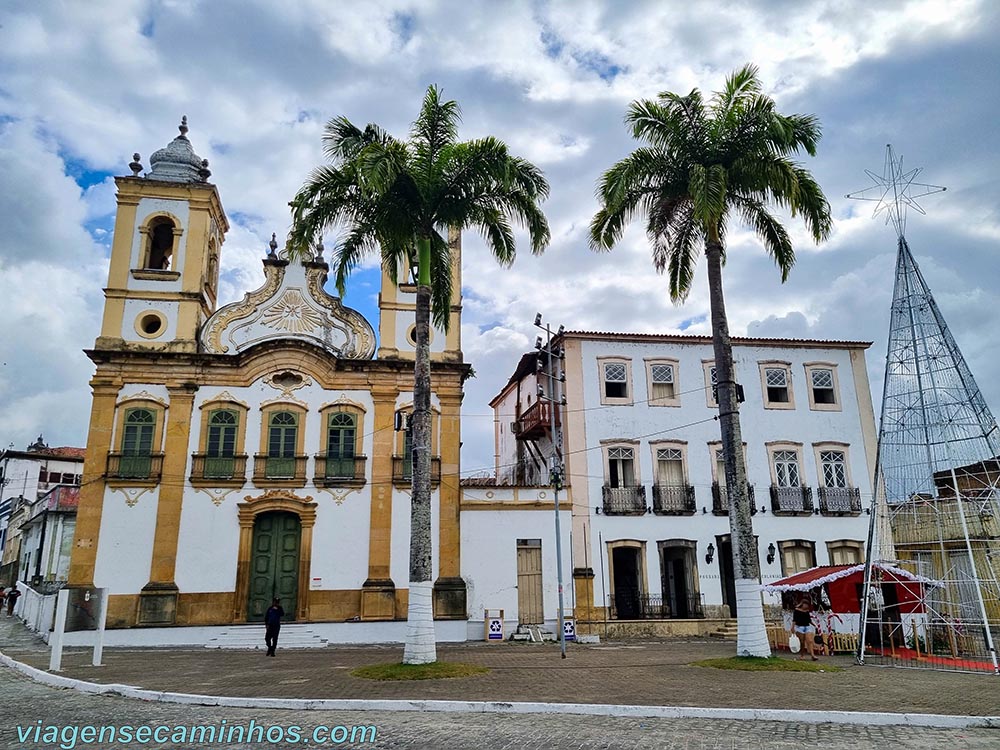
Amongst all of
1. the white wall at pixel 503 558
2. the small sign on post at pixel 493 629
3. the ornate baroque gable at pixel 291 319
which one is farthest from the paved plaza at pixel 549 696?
the ornate baroque gable at pixel 291 319

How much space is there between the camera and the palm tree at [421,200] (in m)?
15.8

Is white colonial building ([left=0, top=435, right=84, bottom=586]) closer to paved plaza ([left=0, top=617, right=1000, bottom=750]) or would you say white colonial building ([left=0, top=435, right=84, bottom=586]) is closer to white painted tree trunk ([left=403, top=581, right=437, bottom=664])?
paved plaza ([left=0, top=617, right=1000, bottom=750])

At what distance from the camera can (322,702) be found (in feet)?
35.4

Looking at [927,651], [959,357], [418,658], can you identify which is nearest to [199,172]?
[418,658]

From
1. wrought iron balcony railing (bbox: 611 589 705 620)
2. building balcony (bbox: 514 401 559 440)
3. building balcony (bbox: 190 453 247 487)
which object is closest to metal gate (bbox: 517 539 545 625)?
wrought iron balcony railing (bbox: 611 589 705 620)

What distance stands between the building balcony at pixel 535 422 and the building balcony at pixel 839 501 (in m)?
10.1

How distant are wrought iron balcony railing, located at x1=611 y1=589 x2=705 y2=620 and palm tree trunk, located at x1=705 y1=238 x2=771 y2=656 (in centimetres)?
964

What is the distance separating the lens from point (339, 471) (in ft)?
81.7

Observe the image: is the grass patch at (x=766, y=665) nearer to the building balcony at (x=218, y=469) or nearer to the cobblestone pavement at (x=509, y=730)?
the cobblestone pavement at (x=509, y=730)

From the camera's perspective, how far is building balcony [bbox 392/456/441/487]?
25.0 metres

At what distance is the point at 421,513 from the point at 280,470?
1107 cm

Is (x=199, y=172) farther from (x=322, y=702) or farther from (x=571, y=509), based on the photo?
(x=322, y=702)

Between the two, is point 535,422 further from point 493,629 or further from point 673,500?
point 493,629

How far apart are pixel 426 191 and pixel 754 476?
17.7 metres
